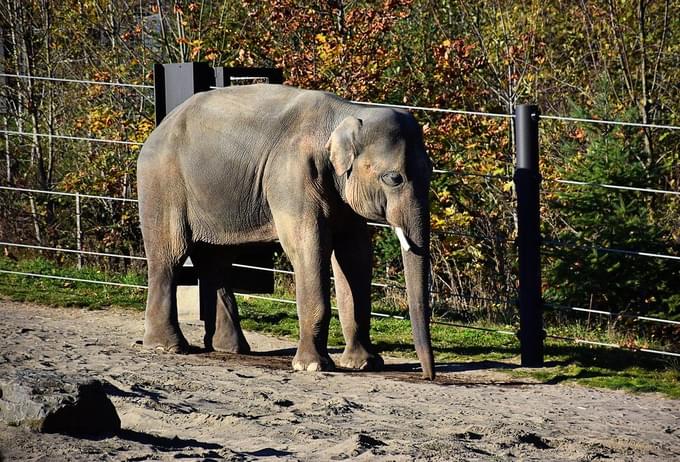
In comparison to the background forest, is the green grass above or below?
below

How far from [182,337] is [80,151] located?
6.40 meters

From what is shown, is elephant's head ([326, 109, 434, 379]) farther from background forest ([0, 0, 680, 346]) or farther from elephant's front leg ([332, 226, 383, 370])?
background forest ([0, 0, 680, 346])

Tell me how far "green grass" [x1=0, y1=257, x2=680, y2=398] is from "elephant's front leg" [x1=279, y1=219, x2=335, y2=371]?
96 cm

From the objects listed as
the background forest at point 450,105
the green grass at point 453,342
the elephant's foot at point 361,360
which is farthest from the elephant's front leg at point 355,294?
the background forest at point 450,105

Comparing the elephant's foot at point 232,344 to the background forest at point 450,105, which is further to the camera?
the background forest at point 450,105

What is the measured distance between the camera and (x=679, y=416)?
729cm

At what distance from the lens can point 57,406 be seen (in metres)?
5.50

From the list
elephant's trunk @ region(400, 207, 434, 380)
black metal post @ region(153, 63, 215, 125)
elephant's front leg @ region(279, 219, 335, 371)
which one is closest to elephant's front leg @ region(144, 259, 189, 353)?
elephant's front leg @ region(279, 219, 335, 371)

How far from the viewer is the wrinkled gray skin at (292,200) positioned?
8055 millimetres

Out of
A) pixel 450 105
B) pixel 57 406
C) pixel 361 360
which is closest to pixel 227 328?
pixel 361 360

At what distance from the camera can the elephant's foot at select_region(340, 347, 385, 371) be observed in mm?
8398

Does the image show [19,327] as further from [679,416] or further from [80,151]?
[80,151]

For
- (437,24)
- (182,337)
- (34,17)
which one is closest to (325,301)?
(182,337)

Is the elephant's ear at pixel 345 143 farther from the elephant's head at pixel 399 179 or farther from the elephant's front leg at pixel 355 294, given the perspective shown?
the elephant's front leg at pixel 355 294
